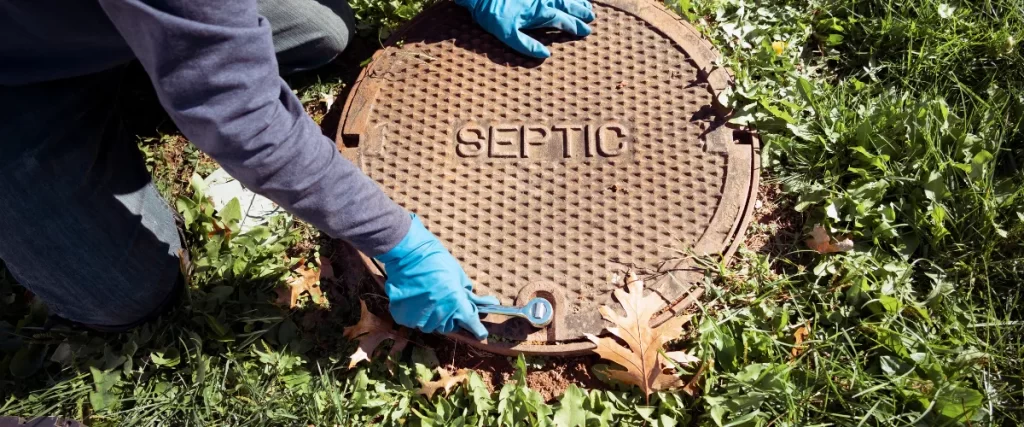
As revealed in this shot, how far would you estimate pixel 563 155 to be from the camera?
6.81 ft

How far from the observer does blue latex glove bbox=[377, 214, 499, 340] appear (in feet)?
5.86

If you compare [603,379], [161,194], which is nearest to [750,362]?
[603,379]

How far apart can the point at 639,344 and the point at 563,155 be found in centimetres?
63

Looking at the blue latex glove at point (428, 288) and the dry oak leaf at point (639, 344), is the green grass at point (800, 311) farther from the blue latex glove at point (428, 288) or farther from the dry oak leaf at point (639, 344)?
the blue latex glove at point (428, 288)

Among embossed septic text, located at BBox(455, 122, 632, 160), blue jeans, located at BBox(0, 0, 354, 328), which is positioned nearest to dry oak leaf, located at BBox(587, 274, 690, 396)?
embossed septic text, located at BBox(455, 122, 632, 160)

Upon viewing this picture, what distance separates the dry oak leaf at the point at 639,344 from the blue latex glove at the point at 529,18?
36.4 inches

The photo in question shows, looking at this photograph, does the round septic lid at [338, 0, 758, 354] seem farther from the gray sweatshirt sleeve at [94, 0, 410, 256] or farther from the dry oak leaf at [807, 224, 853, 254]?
the gray sweatshirt sleeve at [94, 0, 410, 256]

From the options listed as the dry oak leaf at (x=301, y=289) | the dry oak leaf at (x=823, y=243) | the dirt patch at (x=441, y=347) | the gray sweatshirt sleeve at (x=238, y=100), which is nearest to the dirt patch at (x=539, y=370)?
the dirt patch at (x=441, y=347)

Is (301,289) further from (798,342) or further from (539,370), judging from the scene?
(798,342)

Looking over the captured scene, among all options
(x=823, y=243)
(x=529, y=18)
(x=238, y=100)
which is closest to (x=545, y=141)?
(x=529, y=18)

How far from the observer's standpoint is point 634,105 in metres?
2.14

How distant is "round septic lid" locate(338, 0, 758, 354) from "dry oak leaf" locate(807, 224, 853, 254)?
0.23 meters

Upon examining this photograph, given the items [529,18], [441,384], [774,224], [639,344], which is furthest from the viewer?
[529,18]

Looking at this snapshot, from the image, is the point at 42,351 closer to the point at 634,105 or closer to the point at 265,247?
the point at 265,247
